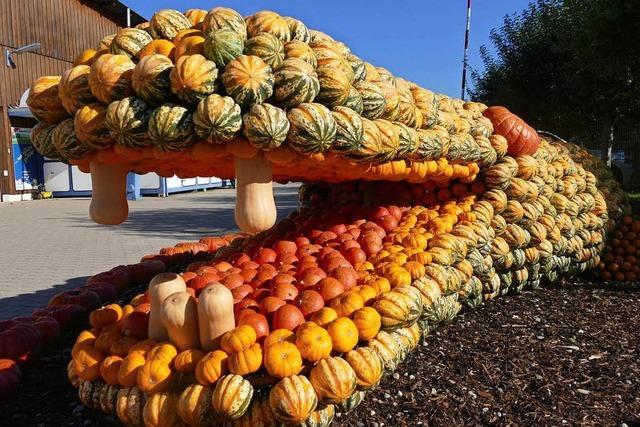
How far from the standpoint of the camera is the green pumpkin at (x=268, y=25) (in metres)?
2.47

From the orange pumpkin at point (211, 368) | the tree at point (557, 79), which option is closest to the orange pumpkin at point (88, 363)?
the orange pumpkin at point (211, 368)

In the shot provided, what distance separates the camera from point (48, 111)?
8.02 feet

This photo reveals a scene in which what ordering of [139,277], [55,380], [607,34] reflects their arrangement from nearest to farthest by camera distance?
[55,380], [139,277], [607,34]

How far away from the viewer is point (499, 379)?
330cm

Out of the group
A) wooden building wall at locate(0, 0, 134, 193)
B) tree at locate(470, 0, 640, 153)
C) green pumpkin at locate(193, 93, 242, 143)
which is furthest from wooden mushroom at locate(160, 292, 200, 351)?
wooden building wall at locate(0, 0, 134, 193)

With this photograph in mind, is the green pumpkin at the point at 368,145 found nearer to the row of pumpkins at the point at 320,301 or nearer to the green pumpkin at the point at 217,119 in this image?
the green pumpkin at the point at 217,119

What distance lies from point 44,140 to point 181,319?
41.0 inches

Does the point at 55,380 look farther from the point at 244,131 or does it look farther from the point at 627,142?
the point at 627,142

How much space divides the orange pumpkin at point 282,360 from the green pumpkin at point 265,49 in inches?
48.6

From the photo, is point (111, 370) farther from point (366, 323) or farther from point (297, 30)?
point (297, 30)

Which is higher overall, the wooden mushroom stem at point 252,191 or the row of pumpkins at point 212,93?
the row of pumpkins at point 212,93

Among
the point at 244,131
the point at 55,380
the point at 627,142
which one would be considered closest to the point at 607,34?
the point at 244,131

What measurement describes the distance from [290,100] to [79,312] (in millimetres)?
2760

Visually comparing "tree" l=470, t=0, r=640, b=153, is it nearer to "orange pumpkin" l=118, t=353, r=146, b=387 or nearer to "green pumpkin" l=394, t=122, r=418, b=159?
"green pumpkin" l=394, t=122, r=418, b=159
